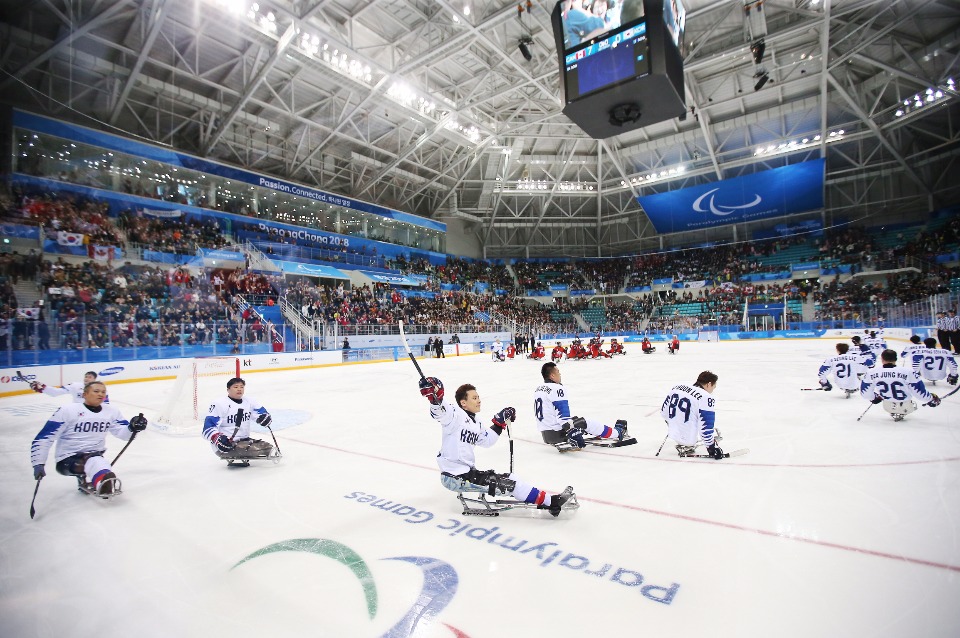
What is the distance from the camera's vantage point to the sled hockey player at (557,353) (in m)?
19.1

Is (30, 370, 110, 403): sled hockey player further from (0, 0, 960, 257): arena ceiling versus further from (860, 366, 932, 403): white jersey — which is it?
(860, 366, 932, 403): white jersey

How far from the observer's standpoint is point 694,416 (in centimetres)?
496

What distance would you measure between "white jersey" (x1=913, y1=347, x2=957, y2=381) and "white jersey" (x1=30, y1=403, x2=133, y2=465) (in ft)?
38.9

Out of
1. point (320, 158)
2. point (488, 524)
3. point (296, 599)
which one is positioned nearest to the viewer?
point (296, 599)

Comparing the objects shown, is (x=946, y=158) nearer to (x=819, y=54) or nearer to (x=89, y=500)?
(x=819, y=54)

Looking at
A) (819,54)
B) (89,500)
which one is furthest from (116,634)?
(819,54)

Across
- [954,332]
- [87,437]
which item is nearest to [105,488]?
Result: [87,437]

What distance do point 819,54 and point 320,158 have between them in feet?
86.1

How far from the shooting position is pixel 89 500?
417 cm

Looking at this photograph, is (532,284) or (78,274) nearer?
(78,274)

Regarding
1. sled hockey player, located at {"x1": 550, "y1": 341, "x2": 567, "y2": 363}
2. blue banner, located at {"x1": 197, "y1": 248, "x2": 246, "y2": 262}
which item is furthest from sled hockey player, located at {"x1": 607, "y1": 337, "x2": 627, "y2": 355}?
blue banner, located at {"x1": 197, "y1": 248, "x2": 246, "y2": 262}

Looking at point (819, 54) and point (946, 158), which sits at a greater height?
point (819, 54)

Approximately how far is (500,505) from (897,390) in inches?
234

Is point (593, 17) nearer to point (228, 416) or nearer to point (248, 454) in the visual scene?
point (228, 416)
